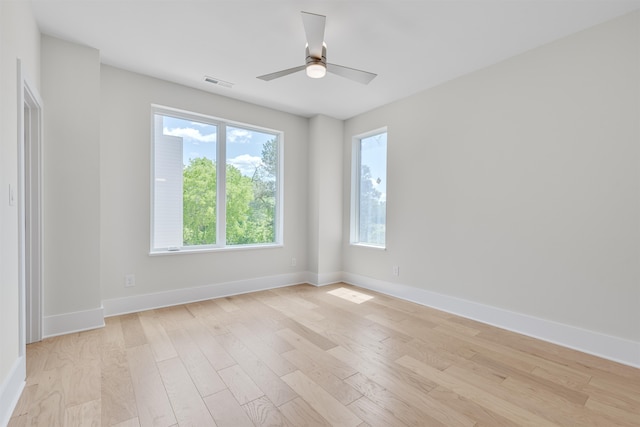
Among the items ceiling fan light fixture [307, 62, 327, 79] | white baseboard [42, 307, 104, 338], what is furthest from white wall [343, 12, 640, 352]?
white baseboard [42, 307, 104, 338]

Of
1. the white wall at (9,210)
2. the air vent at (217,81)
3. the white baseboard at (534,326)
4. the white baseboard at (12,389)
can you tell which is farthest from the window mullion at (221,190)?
the white baseboard at (534,326)

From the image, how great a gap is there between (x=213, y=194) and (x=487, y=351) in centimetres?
342

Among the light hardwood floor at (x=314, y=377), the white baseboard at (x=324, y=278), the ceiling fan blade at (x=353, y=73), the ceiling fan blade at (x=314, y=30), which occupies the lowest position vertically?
the light hardwood floor at (x=314, y=377)

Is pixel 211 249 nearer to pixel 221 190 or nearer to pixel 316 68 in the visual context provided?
pixel 221 190

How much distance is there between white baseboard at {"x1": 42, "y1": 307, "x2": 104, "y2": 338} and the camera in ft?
8.29

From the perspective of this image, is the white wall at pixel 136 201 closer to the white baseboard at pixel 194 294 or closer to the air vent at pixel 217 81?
the white baseboard at pixel 194 294

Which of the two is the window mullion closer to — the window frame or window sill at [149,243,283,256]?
window sill at [149,243,283,256]

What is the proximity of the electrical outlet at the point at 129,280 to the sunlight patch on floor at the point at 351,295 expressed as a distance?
240 cm

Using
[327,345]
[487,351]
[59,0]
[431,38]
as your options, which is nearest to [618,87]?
[431,38]

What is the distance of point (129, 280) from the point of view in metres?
3.15

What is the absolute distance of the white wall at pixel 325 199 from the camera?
14.6ft

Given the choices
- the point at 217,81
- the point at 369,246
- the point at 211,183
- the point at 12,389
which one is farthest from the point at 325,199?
the point at 12,389

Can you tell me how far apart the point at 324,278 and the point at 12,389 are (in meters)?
3.40

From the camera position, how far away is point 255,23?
2.33 m
